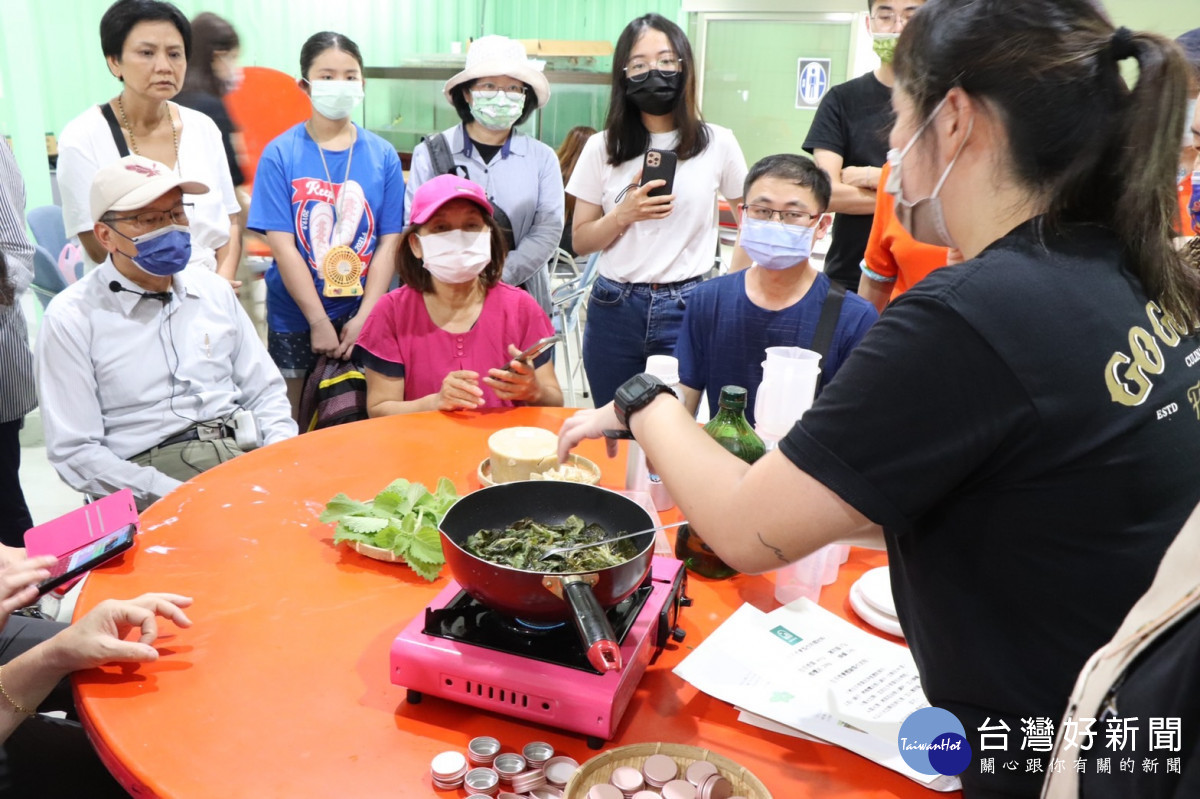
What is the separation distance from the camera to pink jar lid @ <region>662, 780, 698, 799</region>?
38.4 inches

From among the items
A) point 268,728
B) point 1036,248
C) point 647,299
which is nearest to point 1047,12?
point 1036,248

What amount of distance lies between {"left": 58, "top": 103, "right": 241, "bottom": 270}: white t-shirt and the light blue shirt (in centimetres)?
65

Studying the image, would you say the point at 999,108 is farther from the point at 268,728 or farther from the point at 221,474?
the point at 221,474

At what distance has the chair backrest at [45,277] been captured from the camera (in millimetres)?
3492

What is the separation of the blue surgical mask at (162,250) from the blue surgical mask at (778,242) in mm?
1423

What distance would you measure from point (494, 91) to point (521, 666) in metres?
2.52

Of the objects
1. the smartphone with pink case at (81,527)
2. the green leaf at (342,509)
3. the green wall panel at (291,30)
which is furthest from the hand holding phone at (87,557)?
the green wall panel at (291,30)

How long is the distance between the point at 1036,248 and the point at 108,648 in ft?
4.15

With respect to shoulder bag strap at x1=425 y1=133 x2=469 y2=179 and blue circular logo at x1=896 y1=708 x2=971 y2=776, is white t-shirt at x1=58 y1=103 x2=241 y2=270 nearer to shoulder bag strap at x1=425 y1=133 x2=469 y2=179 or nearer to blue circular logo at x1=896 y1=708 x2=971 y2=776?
shoulder bag strap at x1=425 y1=133 x2=469 y2=179

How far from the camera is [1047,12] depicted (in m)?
0.97

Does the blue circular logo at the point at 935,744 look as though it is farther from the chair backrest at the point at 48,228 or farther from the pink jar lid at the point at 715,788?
the chair backrest at the point at 48,228

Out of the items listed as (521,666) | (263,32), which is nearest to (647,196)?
(521,666)

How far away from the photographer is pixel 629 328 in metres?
2.93

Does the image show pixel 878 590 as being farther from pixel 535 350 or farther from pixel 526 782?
pixel 535 350
